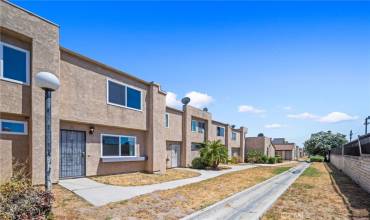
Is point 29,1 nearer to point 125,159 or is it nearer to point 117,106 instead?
point 117,106

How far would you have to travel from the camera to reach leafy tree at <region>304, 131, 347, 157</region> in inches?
2381

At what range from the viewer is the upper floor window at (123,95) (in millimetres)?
14484

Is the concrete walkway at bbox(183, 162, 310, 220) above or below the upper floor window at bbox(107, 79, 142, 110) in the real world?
below

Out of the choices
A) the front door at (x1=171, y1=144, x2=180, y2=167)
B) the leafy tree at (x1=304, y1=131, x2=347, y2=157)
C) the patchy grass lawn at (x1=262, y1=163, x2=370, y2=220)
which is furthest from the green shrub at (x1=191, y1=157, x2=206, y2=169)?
the leafy tree at (x1=304, y1=131, x2=347, y2=157)

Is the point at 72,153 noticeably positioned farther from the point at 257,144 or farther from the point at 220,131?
the point at 257,144

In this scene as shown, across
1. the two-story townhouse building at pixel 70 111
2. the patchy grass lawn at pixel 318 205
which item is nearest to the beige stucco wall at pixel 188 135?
the two-story townhouse building at pixel 70 111

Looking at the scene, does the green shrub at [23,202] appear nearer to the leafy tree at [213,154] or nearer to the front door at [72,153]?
the front door at [72,153]

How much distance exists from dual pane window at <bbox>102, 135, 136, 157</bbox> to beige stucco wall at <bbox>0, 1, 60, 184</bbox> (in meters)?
3.72

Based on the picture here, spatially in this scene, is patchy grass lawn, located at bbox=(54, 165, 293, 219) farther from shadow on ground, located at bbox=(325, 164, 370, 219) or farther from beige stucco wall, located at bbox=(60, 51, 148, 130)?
shadow on ground, located at bbox=(325, 164, 370, 219)

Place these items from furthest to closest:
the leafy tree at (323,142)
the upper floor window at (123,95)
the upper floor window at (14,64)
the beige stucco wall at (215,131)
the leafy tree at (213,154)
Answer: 1. the leafy tree at (323,142)
2. the beige stucco wall at (215,131)
3. the leafy tree at (213,154)
4. the upper floor window at (123,95)
5. the upper floor window at (14,64)

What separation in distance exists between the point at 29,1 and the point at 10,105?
4.19 m

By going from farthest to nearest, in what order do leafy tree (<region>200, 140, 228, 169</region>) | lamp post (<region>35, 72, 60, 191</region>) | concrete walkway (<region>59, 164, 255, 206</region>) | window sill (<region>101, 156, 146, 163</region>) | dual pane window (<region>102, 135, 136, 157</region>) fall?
leafy tree (<region>200, 140, 228, 169</region>) → dual pane window (<region>102, 135, 136, 157</region>) → window sill (<region>101, 156, 146, 163</region>) → concrete walkway (<region>59, 164, 255, 206</region>) → lamp post (<region>35, 72, 60, 191</region>)

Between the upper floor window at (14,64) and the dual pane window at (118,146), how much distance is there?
215 inches

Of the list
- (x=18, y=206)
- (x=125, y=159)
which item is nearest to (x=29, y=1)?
(x=18, y=206)
